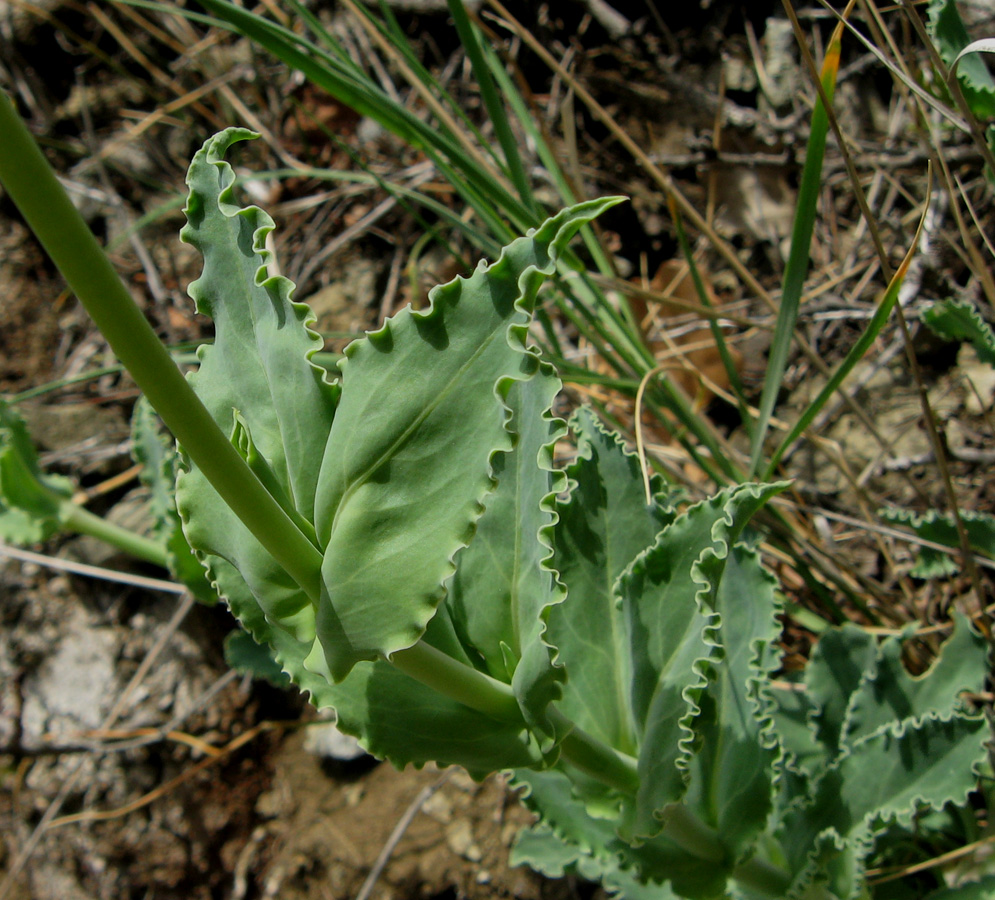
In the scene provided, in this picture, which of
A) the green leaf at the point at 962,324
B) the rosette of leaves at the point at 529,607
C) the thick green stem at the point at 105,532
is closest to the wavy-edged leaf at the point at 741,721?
the rosette of leaves at the point at 529,607

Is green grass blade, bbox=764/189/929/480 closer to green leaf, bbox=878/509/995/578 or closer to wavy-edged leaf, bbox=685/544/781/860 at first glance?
wavy-edged leaf, bbox=685/544/781/860

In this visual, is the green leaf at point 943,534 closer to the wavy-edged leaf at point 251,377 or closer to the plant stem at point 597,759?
the plant stem at point 597,759

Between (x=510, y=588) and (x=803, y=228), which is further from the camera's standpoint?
(x=803, y=228)

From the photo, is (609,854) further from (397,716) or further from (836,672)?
(836,672)

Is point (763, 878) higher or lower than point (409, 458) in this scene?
lower

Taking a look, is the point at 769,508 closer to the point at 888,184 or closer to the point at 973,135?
the point at 973,135

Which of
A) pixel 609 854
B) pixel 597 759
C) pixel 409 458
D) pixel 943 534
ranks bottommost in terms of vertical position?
pixel 943 534

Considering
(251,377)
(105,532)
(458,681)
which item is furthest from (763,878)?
(105,532)
